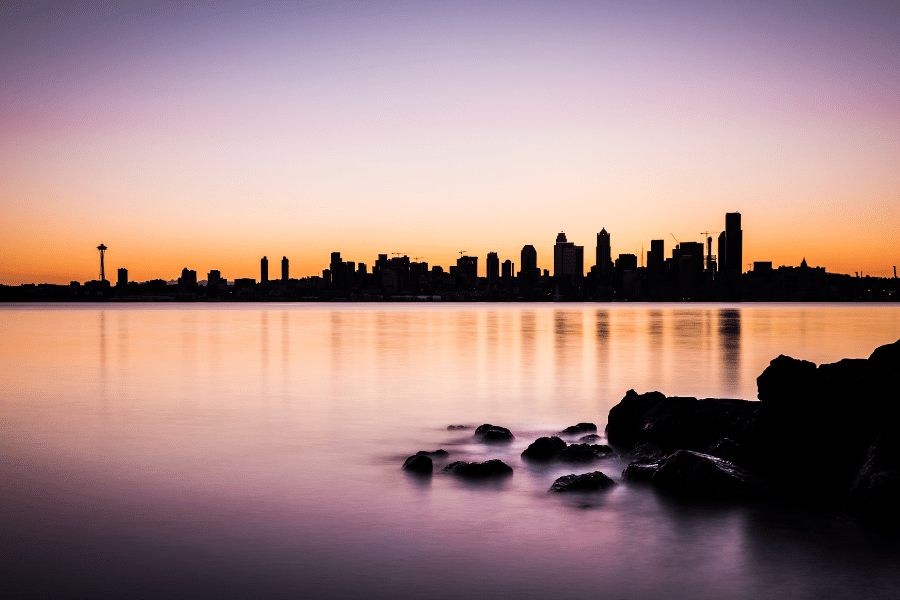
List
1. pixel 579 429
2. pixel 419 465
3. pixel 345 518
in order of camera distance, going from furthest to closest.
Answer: pixel 579 429 → pixel 419 465 → pixel 345 518

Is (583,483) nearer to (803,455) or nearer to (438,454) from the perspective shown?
(803,455)

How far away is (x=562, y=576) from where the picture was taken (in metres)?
8.50

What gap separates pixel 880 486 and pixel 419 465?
713 centimetres

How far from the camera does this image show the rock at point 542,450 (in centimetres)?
1401

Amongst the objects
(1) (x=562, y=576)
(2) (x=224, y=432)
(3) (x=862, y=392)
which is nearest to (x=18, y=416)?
(2) (x=224, y=432)

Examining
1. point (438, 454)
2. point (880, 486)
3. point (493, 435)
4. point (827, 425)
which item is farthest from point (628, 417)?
point (880, 486)

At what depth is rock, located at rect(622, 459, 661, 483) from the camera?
12.2 m

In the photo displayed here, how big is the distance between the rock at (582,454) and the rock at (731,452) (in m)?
2.08

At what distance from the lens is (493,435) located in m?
16.5

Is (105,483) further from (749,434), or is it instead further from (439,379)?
(439,379)

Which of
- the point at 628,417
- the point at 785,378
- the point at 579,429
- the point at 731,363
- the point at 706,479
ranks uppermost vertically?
the point at 785,378

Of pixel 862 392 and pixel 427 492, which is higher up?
pixel 862 392

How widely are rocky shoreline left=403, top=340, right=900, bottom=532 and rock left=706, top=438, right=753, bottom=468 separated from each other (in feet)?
0.05

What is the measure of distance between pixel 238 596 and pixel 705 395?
65.0ft
